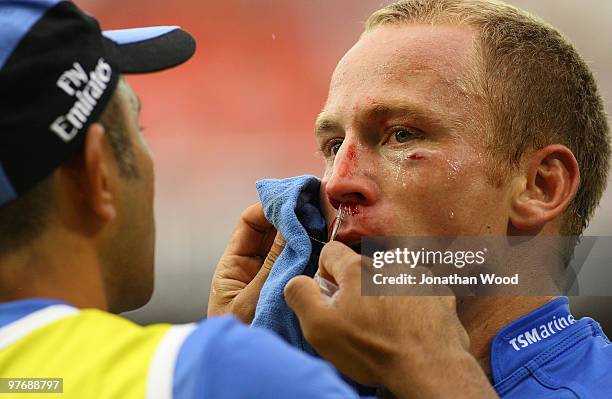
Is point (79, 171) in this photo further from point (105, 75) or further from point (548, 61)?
point (548, 61)

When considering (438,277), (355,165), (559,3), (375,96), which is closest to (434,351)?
(438,277)

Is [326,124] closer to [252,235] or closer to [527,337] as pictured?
[252,235]

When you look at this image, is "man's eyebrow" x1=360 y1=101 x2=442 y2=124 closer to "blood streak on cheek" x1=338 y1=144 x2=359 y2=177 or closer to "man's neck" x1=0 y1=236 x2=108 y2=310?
"blood streak on cheek" x1=338 y1=144 x2=359 y2=177

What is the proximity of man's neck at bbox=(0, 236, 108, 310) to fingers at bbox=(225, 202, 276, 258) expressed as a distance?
101 cm

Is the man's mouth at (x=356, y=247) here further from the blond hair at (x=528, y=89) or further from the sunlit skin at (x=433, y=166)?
the blond hair at (x=528, y=89)

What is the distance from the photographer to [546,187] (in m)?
2.02

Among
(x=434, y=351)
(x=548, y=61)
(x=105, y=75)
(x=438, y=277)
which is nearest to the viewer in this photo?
(x=105, y=75)

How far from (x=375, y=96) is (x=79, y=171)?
842 mm

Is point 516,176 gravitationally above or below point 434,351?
above

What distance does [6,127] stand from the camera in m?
1.26

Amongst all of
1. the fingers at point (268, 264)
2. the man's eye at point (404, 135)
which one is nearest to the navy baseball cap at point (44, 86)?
the man's eye at point (404, 135)

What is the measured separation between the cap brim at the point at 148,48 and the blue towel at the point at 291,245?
0.55 metres

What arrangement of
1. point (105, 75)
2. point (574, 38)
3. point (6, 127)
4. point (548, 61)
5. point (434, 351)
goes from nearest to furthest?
point (6, 127) → point (105, 75) → point (434, 351) → point (548, 61) → point (574, 38)

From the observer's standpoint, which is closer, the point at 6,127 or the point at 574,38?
the point at 6,127
